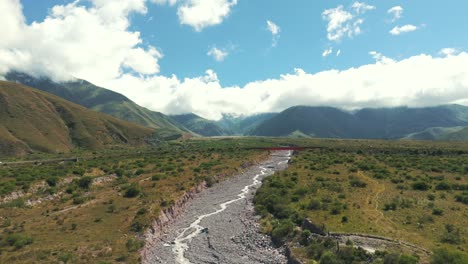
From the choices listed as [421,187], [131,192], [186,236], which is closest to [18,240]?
[186,236]

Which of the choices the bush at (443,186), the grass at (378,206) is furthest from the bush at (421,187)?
the bush at (443,186)

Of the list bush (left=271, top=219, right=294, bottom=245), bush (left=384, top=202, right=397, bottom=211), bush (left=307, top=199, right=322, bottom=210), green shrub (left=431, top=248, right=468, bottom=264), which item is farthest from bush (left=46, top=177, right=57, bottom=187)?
green shrub (left=431, top=248, right=468, bottom=264)

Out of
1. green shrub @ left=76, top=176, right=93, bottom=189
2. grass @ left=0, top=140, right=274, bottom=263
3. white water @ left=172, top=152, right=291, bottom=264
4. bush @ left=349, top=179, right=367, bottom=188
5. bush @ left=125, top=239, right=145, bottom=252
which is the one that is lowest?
white water @ left=172, top=152, right=291, bottom=264

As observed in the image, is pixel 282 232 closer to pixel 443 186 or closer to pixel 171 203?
pixel 171 203

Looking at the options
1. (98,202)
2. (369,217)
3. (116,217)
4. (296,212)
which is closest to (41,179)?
(98,202)

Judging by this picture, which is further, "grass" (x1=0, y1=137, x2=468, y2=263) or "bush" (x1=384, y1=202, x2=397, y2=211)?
"bush" (x1=384, y1=202, x2=397, y2=211)

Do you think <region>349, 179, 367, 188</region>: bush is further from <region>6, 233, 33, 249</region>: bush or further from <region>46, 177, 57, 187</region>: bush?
<region>46, 177, 57, 187</region>: bush

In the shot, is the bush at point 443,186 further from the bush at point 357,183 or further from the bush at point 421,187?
the bush at point 357,183

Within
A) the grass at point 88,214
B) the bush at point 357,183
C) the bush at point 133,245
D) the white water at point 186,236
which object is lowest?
the white water at point 186,236
